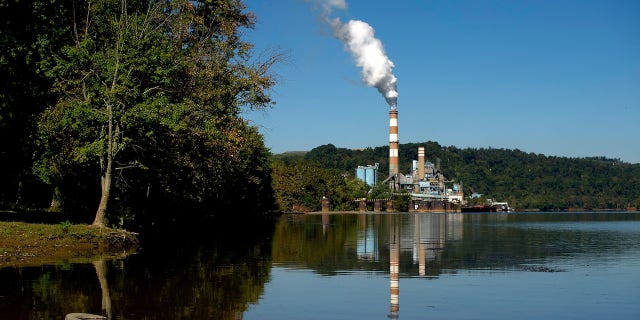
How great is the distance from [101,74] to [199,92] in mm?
7746

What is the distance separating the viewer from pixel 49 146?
4141cm

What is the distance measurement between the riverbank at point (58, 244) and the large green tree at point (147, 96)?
2.25 m

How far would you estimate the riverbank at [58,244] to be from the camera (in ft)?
103

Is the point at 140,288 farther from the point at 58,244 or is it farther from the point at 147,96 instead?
the point at 147,96

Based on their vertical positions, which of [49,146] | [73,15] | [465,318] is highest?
[73,15]

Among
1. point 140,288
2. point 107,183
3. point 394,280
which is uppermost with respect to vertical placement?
point 107,183

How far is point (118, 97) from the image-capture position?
39.5 meters

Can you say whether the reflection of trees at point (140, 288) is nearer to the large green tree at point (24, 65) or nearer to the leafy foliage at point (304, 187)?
the large green tree at point (24, 65)

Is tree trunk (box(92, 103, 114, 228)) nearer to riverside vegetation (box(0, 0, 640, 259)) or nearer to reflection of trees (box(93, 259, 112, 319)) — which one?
riverside vegetation (box(0, 0, 640, 259))

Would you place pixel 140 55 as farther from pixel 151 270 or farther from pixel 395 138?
pixel 395 138

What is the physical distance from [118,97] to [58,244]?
9.00m

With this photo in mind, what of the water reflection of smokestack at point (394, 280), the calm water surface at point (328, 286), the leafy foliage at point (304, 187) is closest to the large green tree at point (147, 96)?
the calm water surface at point (328, 286)

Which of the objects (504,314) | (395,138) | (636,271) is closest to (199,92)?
(636,271)

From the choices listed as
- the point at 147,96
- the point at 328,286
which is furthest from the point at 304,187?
the point at 328,286
